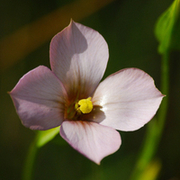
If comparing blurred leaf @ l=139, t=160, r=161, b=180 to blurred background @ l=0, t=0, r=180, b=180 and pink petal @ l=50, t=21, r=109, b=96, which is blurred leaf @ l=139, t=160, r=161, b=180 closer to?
blurred background @ l=0, t=0, r=180, b=180

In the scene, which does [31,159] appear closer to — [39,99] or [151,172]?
[39,99]

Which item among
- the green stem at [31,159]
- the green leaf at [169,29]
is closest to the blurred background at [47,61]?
the green stem at [31,159]

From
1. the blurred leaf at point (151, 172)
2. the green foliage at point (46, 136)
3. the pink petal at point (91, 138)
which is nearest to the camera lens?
the pink petal at point (91, 138)

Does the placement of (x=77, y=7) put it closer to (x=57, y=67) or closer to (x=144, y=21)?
(x=144, y=21)

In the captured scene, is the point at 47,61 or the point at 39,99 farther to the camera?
the point at 47,61

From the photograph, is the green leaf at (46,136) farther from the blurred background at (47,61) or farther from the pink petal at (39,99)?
the blurred background at (47,61)

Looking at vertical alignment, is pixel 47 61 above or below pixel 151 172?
above

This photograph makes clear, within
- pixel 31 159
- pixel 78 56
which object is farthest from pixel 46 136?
pixel 78 56
